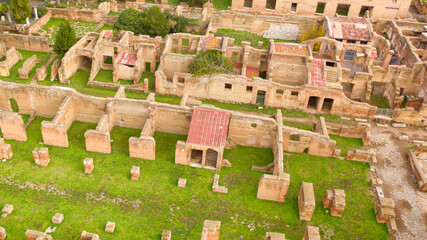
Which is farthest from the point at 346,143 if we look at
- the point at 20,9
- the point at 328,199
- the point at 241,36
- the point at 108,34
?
the point at 20,9

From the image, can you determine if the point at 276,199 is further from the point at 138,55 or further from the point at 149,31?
the point at 149,31

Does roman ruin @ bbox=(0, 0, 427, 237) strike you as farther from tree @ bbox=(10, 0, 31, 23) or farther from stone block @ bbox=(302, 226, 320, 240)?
tree @ bbox=(10, 0, 31, 23)

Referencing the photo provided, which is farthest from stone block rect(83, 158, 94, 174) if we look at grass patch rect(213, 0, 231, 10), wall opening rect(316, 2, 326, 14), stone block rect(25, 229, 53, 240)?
wall opening rect(316, 2, 326, 14)

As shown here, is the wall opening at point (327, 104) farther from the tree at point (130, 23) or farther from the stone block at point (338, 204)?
the tree at point (130, 23)

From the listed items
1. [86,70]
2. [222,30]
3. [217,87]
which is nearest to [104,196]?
[217,87]

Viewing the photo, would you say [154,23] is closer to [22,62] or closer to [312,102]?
[22,62]

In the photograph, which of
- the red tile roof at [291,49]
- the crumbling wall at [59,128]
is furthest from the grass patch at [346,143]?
the crumbling wall at [59,128]
